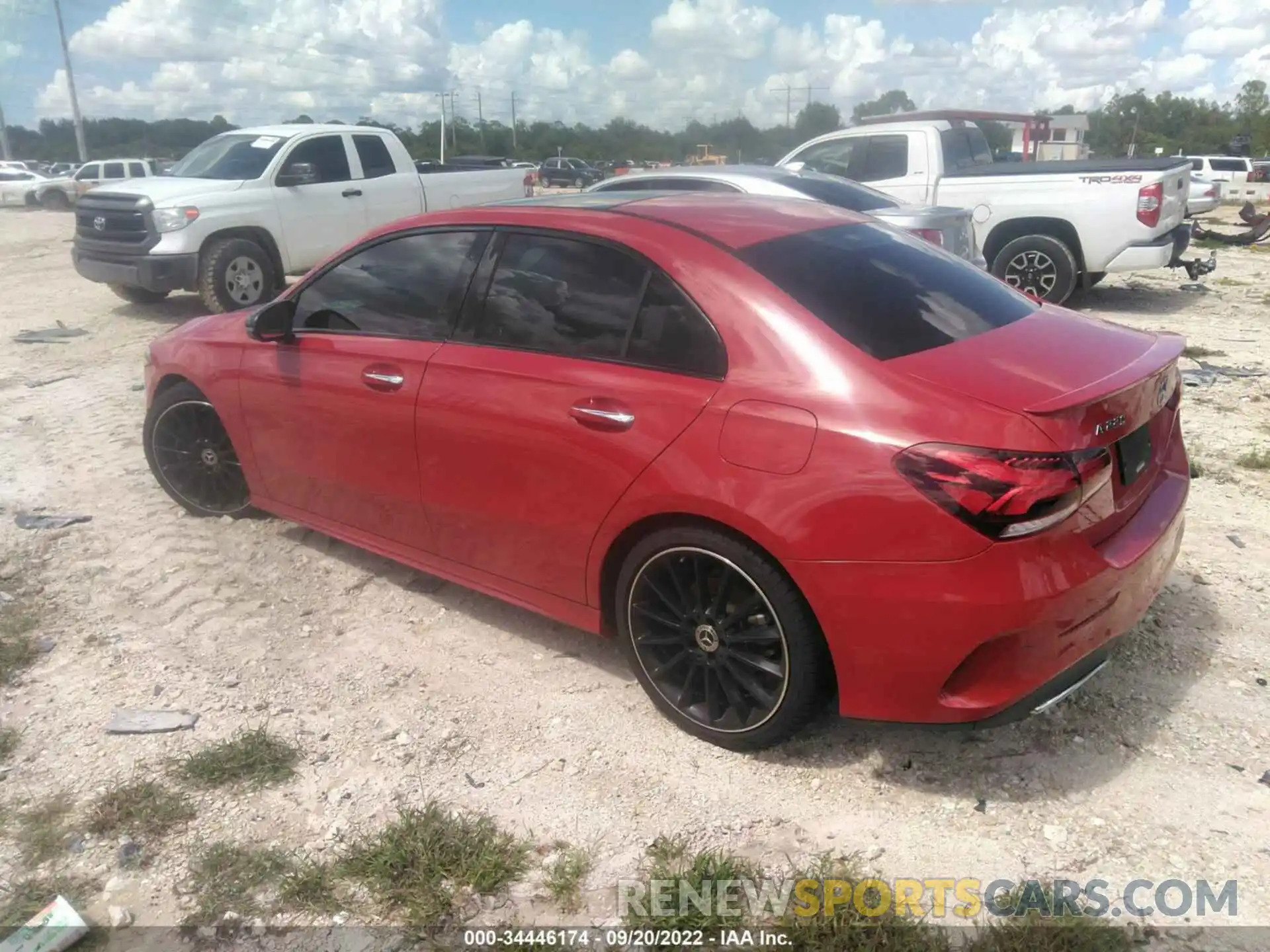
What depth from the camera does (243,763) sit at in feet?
10.4

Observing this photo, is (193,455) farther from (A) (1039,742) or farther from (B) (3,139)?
(B) (3,139)

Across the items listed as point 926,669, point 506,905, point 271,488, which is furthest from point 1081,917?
point 271,488

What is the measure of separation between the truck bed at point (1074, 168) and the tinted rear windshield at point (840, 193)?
2.43 meters

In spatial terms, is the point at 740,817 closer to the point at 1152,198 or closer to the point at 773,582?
the point at 773,582

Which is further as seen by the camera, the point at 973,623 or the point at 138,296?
the point at 138,296

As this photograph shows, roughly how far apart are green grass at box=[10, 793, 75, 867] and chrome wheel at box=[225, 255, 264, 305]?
8.01 m

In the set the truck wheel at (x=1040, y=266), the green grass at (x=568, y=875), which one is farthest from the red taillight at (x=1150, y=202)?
the green grass at (x=568, y=875)

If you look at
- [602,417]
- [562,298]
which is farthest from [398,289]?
[602,417]

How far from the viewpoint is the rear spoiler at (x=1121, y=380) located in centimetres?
256

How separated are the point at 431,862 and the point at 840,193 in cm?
649

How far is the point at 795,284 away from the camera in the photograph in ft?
9.88

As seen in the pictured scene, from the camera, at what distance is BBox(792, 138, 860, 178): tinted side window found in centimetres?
1052

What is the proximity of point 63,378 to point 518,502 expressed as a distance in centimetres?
673

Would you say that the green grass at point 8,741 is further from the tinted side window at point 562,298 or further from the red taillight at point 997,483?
the red taillight at point 997,483
